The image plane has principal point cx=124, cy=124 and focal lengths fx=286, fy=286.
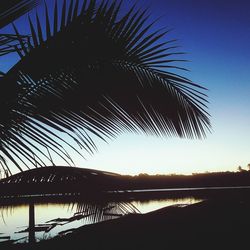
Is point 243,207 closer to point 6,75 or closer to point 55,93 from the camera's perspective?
point 55,93

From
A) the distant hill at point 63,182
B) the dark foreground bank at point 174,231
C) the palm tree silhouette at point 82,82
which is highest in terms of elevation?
the palm tree silhouette at point 82,82

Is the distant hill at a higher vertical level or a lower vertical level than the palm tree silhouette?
lower

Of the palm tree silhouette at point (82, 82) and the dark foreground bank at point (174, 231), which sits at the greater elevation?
the palm tree silhouette at point (82, 82)

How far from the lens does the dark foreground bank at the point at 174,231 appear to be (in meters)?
1.34

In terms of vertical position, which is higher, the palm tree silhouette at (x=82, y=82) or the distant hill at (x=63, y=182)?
the palm tree silhouette at (x=82, y=82)

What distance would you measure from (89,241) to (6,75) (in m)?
0.89

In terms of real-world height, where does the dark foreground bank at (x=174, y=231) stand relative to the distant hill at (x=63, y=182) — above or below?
below

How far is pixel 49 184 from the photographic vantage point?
129 centimetres

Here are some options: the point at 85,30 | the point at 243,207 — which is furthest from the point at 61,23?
the point at 243,207

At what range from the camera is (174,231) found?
1.44 m

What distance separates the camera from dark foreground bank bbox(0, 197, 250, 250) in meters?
1.34

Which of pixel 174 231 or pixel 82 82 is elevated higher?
pixel 82 82

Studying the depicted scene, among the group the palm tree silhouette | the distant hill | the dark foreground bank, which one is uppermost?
the palm tree silhouette

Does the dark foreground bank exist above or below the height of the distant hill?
below
